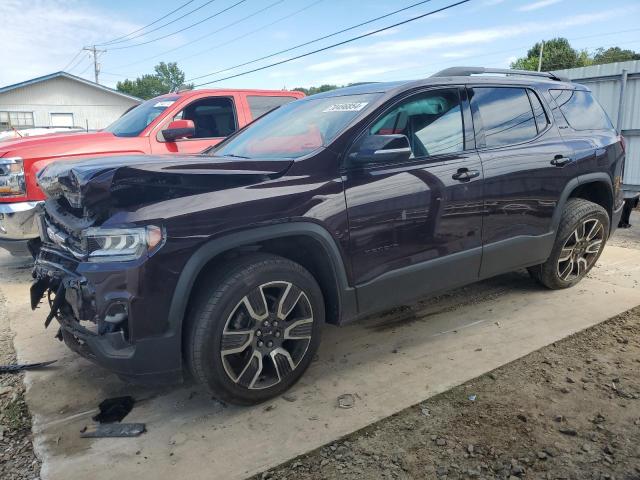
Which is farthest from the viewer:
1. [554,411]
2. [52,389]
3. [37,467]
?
[52,389]

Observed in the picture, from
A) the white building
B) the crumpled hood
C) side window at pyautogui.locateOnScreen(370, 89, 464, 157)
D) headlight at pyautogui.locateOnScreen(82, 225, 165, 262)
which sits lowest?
headlight at pyautogui.locateOnScreen(82, 225, 165, 262)

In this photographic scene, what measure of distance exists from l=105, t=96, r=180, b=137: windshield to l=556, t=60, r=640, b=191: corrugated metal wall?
9016mm

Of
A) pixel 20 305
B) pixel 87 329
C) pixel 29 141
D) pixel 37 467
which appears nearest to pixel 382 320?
pixel 87 329

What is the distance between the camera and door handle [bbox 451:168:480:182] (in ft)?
11.5

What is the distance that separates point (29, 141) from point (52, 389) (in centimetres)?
348

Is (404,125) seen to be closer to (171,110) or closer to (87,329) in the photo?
A: (87,329)

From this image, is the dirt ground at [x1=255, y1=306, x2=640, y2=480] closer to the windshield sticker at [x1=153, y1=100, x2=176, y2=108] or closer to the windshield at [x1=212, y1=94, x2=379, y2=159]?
the windshield at [x1=212, y1=94, x2=379, y2=159]

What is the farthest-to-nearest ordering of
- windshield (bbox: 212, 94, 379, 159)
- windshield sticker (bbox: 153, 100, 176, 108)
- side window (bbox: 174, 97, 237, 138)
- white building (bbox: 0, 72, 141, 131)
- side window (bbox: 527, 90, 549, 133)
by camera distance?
white building (bbox: 0, 72, 141, 131), side window (bbox: 174, 97, 237, 138), windshield sticker (bbox: 153, 100, 176, 108), side window (bbox: 527, 90, 549, 133), windshield (bbox: 212, 94, 379, 159)

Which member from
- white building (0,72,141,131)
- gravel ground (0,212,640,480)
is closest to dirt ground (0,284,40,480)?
gravel ground (0,212,640,480)

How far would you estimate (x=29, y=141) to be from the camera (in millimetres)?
5656

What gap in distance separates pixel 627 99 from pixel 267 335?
11.4 metres

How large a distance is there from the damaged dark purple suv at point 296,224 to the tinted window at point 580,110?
6.4 inches

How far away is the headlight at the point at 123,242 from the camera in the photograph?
8.16 feet

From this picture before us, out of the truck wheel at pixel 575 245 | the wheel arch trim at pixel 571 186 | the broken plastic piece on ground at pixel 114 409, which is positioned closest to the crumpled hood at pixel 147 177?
the broken plastic piece on ground at pixel 114 409
